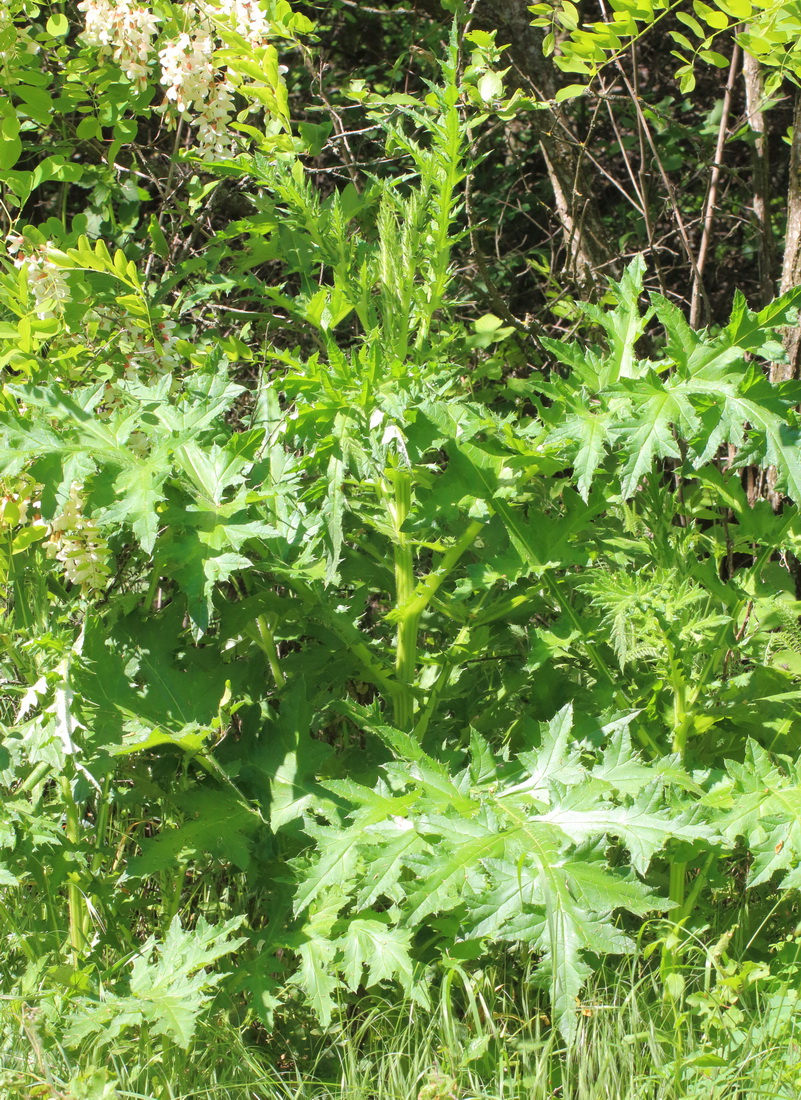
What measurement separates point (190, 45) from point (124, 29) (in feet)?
0.54

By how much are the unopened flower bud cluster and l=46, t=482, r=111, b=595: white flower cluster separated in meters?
1.00

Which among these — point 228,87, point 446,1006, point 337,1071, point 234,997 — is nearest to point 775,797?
point 446,1006

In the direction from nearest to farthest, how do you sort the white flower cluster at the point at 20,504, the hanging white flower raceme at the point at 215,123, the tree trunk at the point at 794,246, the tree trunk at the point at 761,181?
1. the white flower cluster at the point at 20,504
2. the hanging white flower raceme at the point at 215,123
3. the tree trunk at the point at 794,246
4. the tree trunk at the point at 761,181

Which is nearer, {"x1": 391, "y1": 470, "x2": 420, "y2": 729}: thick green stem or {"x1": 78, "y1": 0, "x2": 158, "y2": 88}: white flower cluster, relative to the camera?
{"x1": 391, "y1": 470, "x2": 420, "y2": 729}: thick green stem

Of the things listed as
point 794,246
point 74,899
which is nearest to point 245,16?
point 794,246

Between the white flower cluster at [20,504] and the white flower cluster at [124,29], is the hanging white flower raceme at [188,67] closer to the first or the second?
the white flower cluster at [124,29]

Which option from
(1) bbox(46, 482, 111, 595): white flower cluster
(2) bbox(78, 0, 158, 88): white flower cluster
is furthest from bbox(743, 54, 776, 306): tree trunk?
(1) bbox(46, 482, 111, 595): white flower cluster

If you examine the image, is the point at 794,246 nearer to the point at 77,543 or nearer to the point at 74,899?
the point at 77,543

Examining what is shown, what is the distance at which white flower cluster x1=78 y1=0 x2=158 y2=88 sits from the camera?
261cm

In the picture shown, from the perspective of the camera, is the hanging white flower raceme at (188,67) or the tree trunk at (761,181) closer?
the hanging white flower raceme at (188,67)

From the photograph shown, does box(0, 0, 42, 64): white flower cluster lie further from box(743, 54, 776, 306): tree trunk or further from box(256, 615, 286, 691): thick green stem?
box(743, 54, 776, 306): tree trunk

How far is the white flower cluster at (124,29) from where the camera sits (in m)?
2.61

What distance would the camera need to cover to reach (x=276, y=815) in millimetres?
2369

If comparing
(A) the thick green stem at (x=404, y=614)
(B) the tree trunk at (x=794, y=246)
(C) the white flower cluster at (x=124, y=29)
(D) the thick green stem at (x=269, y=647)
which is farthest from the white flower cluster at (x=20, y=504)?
(B) the tree trunk at (x=794, y=246)
